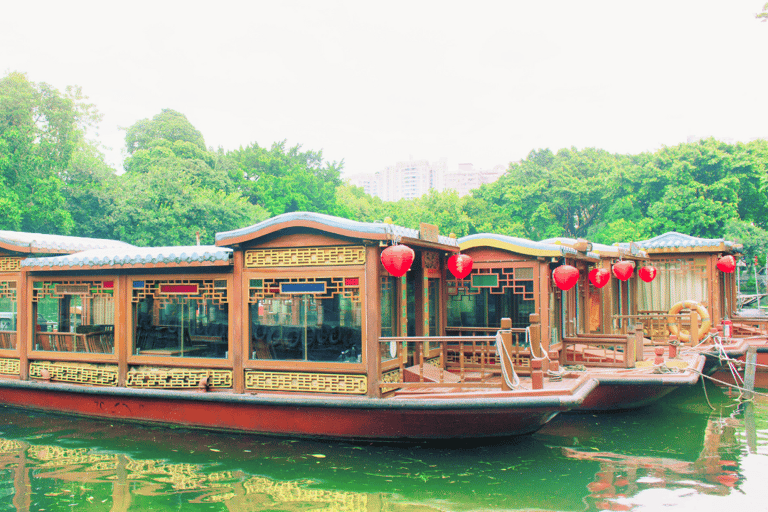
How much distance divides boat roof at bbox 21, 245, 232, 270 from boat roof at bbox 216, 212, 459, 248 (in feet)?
0.70

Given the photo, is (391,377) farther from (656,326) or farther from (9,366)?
(656,326)

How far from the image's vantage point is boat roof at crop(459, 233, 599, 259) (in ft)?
26.5

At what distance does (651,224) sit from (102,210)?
2087 cm

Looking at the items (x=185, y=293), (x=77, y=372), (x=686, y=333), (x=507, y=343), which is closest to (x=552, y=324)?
(x=507, y=343)

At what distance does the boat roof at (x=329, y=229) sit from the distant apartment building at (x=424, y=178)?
329ft

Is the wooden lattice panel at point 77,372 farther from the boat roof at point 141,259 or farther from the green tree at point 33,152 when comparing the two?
the green tree at point 33,152

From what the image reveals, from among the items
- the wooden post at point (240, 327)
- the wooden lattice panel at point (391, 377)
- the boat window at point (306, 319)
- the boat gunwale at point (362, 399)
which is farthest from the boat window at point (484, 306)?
the wooden post at point (240, 327)

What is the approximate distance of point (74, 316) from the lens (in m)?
8.64

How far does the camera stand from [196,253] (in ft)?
23.5

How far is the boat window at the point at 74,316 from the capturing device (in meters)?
8.14

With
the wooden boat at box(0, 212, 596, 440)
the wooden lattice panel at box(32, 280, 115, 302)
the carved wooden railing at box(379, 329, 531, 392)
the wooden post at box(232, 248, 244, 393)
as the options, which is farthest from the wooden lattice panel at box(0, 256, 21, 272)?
the carved wooden railing at box(379, 329, 531, 392)

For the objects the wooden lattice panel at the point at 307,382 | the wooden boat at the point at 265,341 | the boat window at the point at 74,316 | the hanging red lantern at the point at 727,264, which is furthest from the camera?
the hanging red lantern at the point at 727,264

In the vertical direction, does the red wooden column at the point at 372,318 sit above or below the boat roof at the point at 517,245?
below

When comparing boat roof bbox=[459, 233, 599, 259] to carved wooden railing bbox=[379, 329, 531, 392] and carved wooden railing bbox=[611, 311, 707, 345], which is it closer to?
carved wooden railing bbox=[379, 329, 531, 392]
